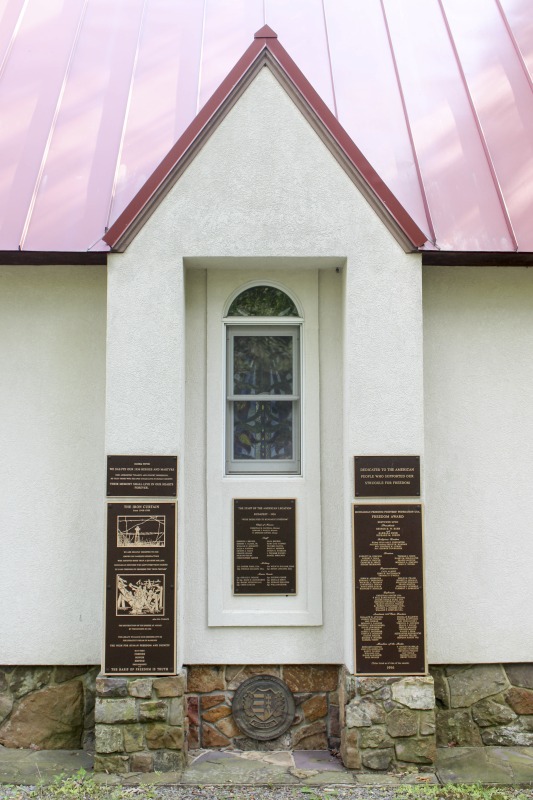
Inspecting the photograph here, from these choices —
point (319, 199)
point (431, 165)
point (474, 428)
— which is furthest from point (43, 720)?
point (431, 165)

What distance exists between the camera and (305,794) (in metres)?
4.94

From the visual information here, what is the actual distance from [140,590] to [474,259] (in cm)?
359

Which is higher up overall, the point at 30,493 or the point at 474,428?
the point at 474,428

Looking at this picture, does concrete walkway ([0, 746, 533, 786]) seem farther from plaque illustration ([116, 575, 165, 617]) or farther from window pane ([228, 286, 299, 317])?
window pane ([228, 286, 299, 317])

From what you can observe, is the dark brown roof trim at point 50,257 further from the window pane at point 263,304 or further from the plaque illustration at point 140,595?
the plaque illustration at point 140,595

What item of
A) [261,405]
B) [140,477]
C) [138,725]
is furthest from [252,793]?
[261,405]

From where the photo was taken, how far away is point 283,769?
17.5 ft

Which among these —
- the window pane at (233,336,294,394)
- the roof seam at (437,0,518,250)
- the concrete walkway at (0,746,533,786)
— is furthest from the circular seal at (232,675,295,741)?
the roof seam at (437,0,518,250)

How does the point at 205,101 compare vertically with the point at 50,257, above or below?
above

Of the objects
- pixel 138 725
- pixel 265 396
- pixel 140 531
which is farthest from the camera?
pixel 265 396

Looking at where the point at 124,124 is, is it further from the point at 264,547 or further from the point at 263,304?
the point at 264,547

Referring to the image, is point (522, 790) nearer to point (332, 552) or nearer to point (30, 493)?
point (332, 552)

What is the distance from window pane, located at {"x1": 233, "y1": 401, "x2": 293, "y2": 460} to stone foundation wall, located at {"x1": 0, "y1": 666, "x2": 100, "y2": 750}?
6.92ft

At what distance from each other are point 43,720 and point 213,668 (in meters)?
1.42
